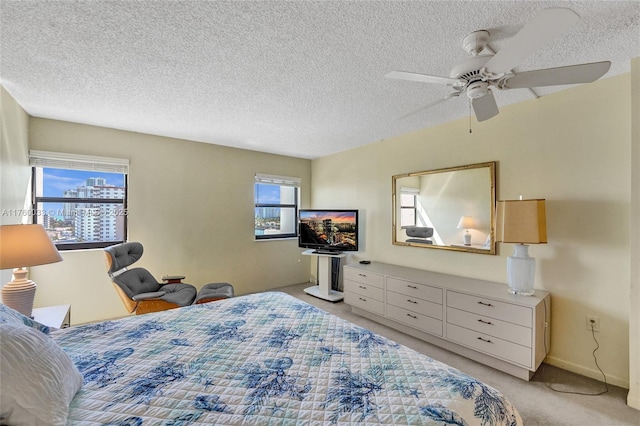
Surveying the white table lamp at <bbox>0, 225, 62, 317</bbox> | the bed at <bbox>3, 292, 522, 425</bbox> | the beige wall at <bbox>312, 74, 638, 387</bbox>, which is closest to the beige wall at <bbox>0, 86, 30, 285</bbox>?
the white table lamp at <bbox>0, 225, 62, 317</bbox>

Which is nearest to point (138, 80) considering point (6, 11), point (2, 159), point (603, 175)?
point (6, 11)

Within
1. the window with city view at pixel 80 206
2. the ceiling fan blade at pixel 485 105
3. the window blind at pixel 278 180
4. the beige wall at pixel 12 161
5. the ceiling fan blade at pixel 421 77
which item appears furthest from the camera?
the window blind at pixel 278 180

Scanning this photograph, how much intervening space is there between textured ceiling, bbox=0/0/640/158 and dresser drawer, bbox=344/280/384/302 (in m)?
2.06

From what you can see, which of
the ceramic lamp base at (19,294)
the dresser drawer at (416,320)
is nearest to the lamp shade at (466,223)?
the dresser drawer at (416,320)

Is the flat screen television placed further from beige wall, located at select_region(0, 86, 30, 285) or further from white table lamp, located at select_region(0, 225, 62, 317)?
beige wall, located at select_region(0, 86, 30, 285)

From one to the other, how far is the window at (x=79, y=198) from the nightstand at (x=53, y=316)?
3.71 feet

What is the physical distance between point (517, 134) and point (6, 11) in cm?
380

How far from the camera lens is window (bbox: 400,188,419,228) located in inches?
143

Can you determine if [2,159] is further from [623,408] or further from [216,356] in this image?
[623,408]

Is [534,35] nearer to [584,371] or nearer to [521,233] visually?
[521,233]

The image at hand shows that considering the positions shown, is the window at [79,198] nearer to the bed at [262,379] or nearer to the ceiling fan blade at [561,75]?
the bed at [262,379]

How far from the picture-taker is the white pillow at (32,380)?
837mm

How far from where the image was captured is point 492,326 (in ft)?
7.85

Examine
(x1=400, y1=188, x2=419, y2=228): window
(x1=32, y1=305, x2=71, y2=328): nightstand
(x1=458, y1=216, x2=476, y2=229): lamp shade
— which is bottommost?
(x1=32, y1=305, x2=71, y2=328): nightstand
